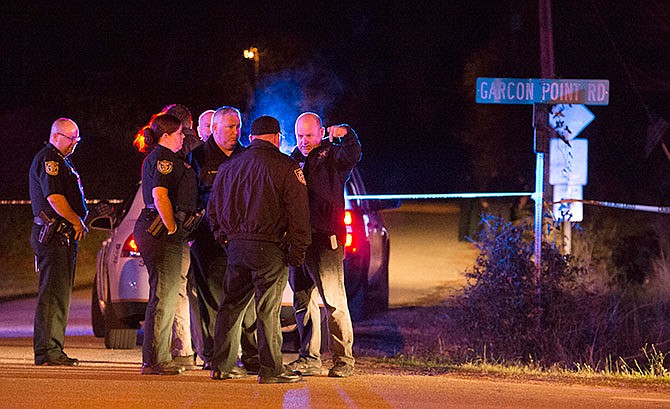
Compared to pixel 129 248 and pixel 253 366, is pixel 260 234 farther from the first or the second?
pixel 129 248

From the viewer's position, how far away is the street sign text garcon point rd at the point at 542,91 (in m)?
11.1

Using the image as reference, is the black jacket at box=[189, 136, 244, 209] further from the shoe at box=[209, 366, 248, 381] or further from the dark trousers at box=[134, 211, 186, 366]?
the shoe at box=[209, 366, 248, 381]

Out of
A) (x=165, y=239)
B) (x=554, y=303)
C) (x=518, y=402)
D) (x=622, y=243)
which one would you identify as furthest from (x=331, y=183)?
(x=622, y=243)

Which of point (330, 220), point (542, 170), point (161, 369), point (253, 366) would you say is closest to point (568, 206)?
point (542, 170)

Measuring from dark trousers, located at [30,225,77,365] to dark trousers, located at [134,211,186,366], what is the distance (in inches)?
32.9

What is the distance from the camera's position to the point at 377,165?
122 ft

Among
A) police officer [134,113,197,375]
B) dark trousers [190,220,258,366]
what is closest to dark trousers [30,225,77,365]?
police officer [134,113,197,375]

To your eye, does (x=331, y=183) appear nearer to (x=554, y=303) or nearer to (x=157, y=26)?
(x=554, y=303)

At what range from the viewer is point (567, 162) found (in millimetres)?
12516

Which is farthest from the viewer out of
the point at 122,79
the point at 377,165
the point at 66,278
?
the point at 377,165

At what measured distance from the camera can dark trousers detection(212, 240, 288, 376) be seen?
26.6ft

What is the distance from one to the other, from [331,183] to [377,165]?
28613 millimetres

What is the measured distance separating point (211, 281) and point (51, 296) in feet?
4.36

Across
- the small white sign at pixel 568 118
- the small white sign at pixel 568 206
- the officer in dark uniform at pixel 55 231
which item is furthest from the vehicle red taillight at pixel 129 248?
the small white sign at pixel 568 118
